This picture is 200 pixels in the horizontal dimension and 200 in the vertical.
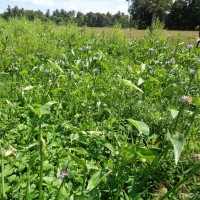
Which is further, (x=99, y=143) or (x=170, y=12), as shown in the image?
(x=170, y=12)

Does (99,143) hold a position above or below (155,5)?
below

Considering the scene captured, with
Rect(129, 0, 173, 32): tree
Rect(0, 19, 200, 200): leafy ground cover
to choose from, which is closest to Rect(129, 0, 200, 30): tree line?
Rect(129, 0, 173, 32): tree

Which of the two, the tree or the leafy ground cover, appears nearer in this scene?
the leafy ground cover

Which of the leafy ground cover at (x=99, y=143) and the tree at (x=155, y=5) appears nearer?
the leafy ground cover at (x=99, y=143)

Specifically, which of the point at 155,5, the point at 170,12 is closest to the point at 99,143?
the point at 155,5

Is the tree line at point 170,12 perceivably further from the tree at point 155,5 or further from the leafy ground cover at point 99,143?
the leafy ground cover at point 99,143

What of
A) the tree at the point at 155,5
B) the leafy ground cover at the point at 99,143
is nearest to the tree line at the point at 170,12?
the tree at the point at 155,5

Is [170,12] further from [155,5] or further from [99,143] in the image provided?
[99,143]

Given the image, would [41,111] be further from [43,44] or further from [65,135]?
[43,44]

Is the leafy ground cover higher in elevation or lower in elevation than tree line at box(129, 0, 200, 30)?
lower

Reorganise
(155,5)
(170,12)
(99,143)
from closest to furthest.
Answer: (99,143) < (155,5) < (170,12)

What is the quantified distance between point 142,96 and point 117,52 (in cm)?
301

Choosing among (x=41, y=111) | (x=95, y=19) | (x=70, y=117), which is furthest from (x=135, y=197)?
(x=95, y=19)

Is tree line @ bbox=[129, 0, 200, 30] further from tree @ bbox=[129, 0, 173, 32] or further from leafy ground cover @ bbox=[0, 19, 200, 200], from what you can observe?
leafy ground cover @ bbox=[0, 19, 200, 200]
